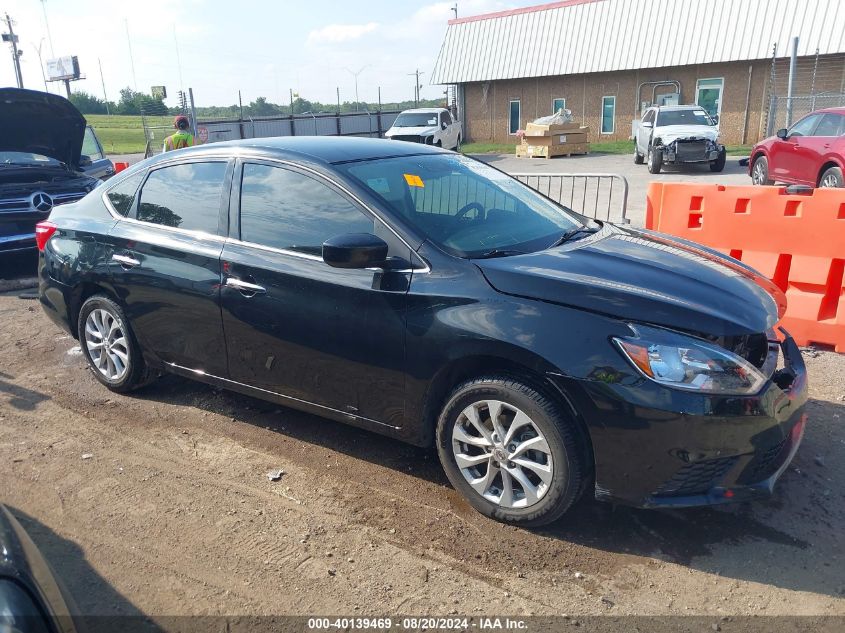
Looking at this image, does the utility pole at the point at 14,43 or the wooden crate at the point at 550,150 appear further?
the utility pole at the point at 14,43

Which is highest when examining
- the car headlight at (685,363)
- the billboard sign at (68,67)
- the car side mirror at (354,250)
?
the billboard sign at (68,67)

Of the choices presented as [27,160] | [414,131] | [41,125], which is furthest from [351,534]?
[414,131]

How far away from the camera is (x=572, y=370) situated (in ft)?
9.96

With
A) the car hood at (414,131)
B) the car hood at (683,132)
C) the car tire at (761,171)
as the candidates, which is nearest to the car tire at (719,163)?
the car hood at (683,132)

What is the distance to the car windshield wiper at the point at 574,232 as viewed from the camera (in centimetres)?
390

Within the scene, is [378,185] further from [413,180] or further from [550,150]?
[550,150]

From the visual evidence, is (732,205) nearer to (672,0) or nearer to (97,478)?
(97,478)

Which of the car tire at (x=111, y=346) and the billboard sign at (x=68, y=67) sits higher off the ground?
the billboard sign at (x=68, y=67)

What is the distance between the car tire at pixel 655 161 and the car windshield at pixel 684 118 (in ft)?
3.58

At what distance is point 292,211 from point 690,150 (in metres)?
17.5

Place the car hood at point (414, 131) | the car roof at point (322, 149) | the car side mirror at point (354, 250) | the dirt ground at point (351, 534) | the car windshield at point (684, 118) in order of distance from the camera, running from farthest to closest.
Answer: the car hood at point (414, 131), the car windshield at point (684, 118), the car roof at point (322, 149), the car side mirror at point (354, 250), the dirt ground at point (351, 534)

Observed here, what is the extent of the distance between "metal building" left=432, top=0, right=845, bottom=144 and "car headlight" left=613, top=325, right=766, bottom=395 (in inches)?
884

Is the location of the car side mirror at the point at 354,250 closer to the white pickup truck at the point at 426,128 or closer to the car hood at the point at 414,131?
the white pickup truck at the point at 426,128

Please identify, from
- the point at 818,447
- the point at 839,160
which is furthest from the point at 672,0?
the point at 818,447
